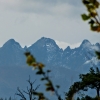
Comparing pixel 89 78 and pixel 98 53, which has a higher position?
pixel 89 78

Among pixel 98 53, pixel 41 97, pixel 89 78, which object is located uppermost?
pixel 89 78

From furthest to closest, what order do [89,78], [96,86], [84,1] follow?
A: [96,86] → [89,78] → [84,1]

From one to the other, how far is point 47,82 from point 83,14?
0.76 meters

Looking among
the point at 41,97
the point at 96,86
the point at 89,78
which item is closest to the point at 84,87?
the point at 96,86

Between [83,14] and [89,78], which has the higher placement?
Result: [89,78]

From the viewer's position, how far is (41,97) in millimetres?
5004

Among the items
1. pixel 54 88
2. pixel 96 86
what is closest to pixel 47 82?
pixel 54 88

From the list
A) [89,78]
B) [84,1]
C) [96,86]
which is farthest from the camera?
[96,86]

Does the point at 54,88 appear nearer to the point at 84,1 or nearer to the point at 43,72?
the point at 43,72

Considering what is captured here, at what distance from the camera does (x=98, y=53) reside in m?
4.94

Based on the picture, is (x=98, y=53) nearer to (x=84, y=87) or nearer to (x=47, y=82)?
(x=47, y=82)

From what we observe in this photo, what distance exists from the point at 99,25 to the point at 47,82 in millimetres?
758

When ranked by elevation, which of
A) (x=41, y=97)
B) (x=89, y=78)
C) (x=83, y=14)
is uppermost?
(x=89, y=78)

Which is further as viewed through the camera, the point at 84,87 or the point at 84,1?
the point at 84,87
